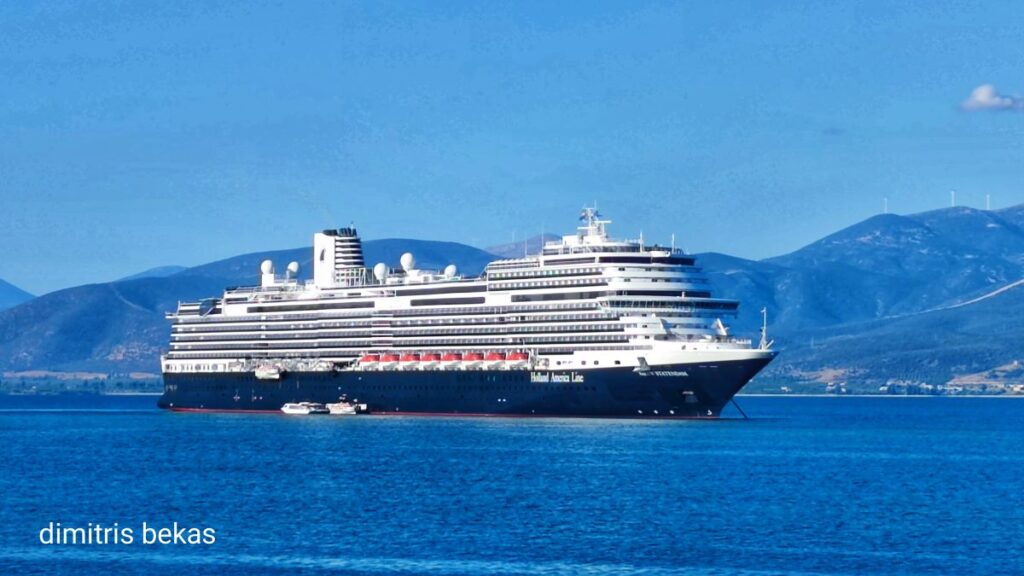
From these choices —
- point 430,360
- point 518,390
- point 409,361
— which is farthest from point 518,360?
point 409,361

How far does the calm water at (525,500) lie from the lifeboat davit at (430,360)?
15.7 m

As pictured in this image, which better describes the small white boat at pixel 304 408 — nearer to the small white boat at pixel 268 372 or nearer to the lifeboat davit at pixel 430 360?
the small white boat at pixel 268 372

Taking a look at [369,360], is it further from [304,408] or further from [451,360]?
[451,360]

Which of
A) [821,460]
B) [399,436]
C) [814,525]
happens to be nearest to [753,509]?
[814,525]

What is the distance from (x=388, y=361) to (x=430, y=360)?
527 cm

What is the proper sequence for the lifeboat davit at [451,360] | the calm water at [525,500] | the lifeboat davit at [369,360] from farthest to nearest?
the lifeboat davit at [369,360]
the lifeboat davit at [451,360]
the calm water at [525,500]

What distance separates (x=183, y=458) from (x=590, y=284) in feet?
125

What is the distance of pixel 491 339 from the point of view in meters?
131

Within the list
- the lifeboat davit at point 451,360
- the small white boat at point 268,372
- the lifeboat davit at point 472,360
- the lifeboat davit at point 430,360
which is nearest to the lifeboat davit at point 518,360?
the lifeboat davit at point 472,360

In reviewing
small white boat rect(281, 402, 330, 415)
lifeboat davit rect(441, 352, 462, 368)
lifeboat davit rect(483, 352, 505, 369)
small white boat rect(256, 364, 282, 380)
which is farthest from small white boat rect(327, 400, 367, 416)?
lifeboat davit rect(483, 352, 505, 369)

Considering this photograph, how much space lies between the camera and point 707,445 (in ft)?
332

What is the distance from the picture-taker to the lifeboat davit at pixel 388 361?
139 meters

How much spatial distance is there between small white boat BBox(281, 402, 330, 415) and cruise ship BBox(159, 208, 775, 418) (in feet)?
3.52

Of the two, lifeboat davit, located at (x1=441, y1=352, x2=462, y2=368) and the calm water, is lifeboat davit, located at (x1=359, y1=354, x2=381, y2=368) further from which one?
the calm water
